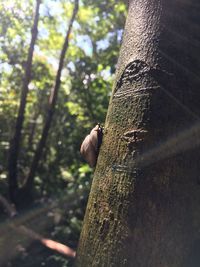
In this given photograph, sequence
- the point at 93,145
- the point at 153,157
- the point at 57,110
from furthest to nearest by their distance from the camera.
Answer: the point at 57,110 → the point at 93,145 → the point at 153,157

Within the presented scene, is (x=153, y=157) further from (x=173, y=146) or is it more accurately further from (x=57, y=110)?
(x=57, y=110)

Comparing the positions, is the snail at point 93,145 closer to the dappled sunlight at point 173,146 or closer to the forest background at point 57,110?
the dappled sunlight at point 173,146

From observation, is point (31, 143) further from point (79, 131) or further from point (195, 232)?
point (195, 232)

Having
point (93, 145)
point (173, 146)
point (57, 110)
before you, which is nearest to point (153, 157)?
point (173, 146)

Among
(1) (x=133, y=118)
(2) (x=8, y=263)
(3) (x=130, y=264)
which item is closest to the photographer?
(3) (x=130, y=264)

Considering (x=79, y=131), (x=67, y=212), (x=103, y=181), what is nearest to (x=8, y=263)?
(x=67, y=212)

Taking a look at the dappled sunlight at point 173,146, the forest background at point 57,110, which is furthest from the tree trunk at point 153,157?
the forest background at point 57,110

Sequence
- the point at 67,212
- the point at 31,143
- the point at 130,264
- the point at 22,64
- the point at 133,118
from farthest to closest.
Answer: the point at 31,143, the point at 22,64, the point at 67,212, the point at 133,118, the point at 130,264
